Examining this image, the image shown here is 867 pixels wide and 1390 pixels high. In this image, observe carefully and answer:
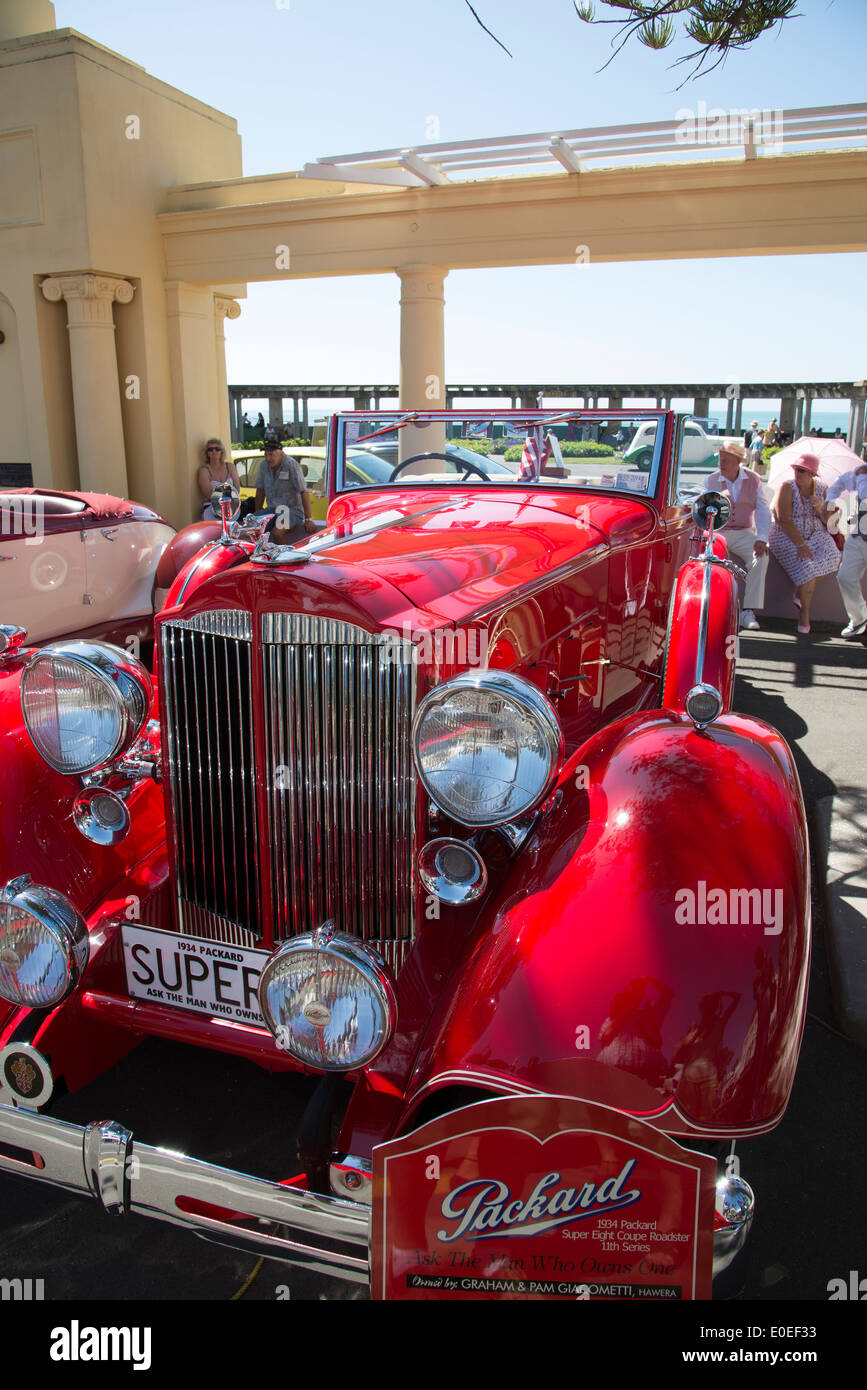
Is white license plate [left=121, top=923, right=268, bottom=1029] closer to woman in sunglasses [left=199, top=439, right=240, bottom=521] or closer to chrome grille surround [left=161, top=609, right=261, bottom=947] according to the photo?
chrome grille surround [left=161, top=609, right=261, bottom=947]

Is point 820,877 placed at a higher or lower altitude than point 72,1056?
lower

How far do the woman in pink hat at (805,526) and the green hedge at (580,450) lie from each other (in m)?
4.87

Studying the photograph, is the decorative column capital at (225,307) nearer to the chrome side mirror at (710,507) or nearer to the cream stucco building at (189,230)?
the cream stucco building at (189,230)

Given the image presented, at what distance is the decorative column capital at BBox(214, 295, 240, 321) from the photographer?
11.7 metres

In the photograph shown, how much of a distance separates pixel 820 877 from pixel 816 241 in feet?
20.8

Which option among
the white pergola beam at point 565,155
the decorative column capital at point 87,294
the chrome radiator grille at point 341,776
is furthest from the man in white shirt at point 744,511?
the decorative column capital at point 87,294

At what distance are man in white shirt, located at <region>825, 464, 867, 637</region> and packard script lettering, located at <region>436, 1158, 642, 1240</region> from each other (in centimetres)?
735

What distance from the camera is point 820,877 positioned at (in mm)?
3742

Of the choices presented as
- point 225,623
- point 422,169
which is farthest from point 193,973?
point 422,169

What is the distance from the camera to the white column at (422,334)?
9.18 m

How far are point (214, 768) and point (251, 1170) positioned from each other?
1.04 meters

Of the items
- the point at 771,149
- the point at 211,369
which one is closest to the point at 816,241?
the point at 771,149

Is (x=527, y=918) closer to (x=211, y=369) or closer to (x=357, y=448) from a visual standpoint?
(x=357, y=448)

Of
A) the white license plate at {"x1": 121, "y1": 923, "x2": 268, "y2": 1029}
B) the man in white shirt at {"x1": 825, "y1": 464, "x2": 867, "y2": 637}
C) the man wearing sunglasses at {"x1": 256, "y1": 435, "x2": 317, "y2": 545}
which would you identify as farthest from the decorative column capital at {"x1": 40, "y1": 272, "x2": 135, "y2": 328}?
the white license plate at {"x1": 121, "y1": 923, "x2": 268, "y2": 1029}
